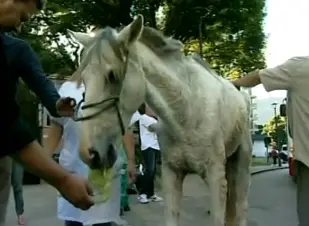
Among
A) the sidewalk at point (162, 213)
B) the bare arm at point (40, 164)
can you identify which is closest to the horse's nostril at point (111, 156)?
the bare arm at point (40, 164)

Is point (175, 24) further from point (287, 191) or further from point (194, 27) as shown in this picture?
point (287, 191)

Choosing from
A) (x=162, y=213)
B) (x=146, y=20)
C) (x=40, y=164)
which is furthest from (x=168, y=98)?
(x=146, y=20)

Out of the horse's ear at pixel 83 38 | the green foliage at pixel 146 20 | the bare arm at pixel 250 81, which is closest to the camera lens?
the horse's ear at pixel 83 38

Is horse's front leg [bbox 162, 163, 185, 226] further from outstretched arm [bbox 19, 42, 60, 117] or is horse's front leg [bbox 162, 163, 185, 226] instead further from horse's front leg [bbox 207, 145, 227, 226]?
outstretched arm [bbox 19, 42, 60, 117]

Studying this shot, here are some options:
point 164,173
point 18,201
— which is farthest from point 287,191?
point 164,173

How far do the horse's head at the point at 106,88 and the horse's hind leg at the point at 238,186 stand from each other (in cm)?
189

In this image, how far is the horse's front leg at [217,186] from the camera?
5996 mm

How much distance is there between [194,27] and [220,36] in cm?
496

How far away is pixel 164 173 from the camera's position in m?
6.18

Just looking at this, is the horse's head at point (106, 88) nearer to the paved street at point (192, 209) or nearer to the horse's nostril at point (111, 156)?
the horse's nostril at point (111, 156)

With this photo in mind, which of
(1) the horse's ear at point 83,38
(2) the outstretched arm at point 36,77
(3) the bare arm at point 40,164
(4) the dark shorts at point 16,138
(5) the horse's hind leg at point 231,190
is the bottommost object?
(5) the horse's hind leg at point 231,190

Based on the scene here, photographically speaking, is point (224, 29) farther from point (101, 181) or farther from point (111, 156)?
point (101, 181)

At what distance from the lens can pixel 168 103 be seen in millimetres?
6020

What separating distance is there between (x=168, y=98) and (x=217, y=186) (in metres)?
0.85
